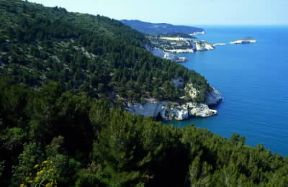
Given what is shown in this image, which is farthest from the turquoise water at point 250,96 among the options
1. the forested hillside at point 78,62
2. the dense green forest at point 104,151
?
the dense green forest at point 104,151

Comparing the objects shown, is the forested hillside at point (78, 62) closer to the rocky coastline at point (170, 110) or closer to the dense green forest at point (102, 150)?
the rocky coastline at point (170, 110)

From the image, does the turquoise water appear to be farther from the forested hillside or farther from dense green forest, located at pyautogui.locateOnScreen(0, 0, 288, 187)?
dense green forest, located at pyautogui.locateOnScreen(0, 0, 288, 187)

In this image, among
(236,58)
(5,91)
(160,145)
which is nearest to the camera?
(160,145)

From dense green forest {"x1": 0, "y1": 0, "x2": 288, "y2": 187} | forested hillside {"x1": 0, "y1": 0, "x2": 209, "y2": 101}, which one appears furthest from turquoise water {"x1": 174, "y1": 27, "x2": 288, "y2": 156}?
dense green forest {"x1": 0, "y1": 0, "x2": 288, "y2": 187}

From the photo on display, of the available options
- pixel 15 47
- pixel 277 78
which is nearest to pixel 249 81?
pixel 277 78

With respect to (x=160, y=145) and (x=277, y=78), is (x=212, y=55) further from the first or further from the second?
(x=160, y=145)

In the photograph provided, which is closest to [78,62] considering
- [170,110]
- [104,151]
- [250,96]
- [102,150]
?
[170,110]
